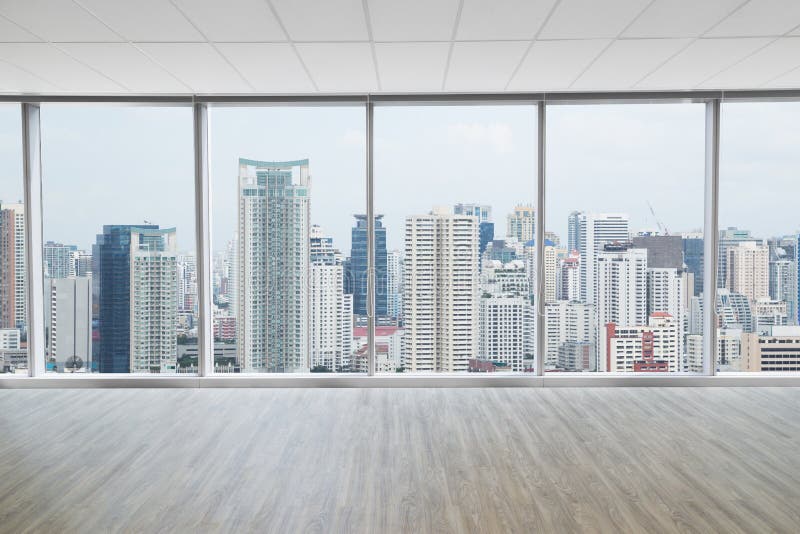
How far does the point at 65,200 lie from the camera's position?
15.2 feet

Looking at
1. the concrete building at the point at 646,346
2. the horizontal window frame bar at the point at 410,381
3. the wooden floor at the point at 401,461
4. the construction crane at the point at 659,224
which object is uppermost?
the construction crane at the point at 659,224

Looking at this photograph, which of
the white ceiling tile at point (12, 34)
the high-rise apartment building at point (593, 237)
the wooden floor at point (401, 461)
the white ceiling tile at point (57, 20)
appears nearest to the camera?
the wooden floor at point (401, 461)

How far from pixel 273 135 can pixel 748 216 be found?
4393 millimetres

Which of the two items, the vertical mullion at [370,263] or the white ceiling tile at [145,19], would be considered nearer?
the white ceiling tile at [145,19]

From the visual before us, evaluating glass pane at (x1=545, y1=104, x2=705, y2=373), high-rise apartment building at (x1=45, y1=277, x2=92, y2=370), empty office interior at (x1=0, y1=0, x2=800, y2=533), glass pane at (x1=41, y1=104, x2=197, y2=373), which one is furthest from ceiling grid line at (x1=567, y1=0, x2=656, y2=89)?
high-rise apartment building at (x1=45, y1=277, x2=92, y2=370)

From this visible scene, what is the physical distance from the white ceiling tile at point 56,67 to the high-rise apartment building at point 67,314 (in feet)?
5.63

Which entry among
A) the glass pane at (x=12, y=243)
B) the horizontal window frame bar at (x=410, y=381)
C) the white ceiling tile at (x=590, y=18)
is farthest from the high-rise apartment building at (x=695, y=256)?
the glass pane at (x=12, y=243)

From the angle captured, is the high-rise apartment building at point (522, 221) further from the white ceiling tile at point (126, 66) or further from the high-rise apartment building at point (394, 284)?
the white ceiling tile at point (126, 66)

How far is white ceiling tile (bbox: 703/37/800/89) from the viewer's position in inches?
130

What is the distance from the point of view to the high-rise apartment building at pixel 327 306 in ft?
15.2

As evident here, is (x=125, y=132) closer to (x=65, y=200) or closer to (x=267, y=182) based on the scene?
(x=65, y=200)

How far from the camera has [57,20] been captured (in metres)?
2.87

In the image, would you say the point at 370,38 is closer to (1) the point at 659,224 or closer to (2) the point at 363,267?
(2) the point at 363,267

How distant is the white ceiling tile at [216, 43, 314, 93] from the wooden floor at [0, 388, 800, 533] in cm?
253
